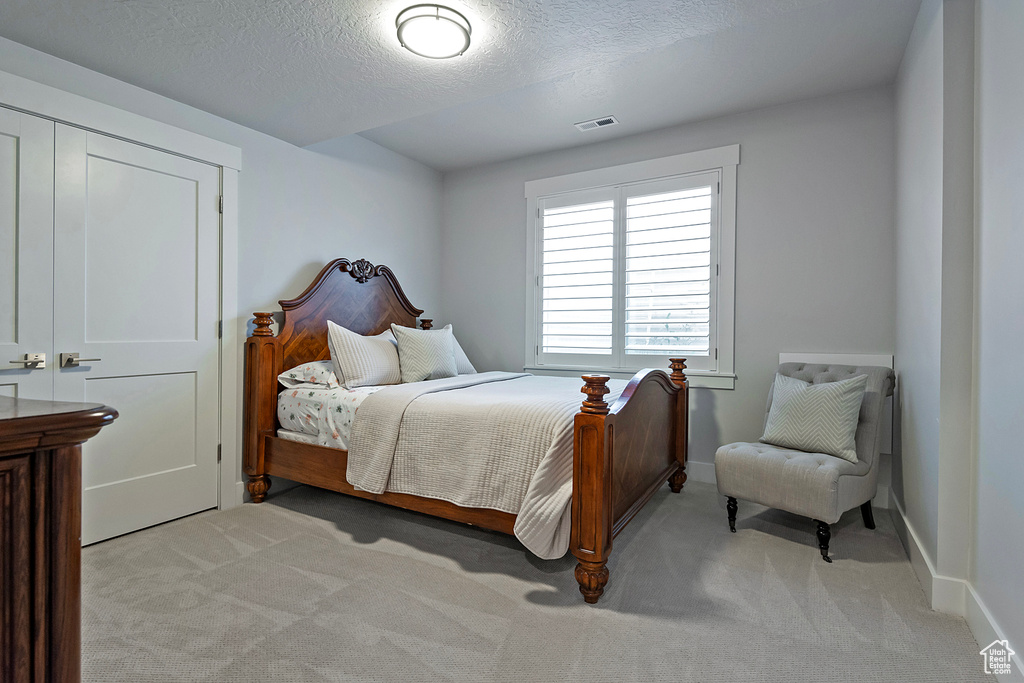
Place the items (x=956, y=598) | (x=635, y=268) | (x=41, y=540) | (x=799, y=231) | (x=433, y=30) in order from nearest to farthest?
(x=41, y=540) < (x=956, y=598) < (x=433, y=30) < (x=799, y=231) < (x=635, y=268)

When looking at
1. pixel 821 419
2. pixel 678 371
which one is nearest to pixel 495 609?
pixel 821 419

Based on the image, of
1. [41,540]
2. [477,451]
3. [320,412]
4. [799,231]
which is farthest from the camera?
[799,231]

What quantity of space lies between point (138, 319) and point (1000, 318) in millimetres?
3619

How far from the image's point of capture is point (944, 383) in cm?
194

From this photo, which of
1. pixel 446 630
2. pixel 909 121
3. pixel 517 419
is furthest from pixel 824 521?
pixel 909 121

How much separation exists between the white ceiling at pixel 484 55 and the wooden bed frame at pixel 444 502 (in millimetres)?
1156

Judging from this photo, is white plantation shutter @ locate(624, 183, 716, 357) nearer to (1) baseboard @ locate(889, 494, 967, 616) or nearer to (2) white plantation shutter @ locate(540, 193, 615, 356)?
(2) white plantation shutter @ locate(540, 193, 615, 356)

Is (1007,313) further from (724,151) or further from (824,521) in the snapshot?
(724,151)

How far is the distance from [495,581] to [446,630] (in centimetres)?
38

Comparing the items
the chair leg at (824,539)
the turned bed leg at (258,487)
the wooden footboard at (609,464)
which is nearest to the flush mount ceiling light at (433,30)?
the wooden footboard at (609,464)

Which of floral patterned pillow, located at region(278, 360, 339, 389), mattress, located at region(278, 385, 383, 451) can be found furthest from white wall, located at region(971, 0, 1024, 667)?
floral patterned pillow, located at region(278, 360, 339, 389)

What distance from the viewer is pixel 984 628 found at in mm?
1704

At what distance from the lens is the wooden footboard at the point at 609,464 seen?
197cm

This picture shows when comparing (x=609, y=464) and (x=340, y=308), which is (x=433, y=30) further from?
(x=340, y=308)
